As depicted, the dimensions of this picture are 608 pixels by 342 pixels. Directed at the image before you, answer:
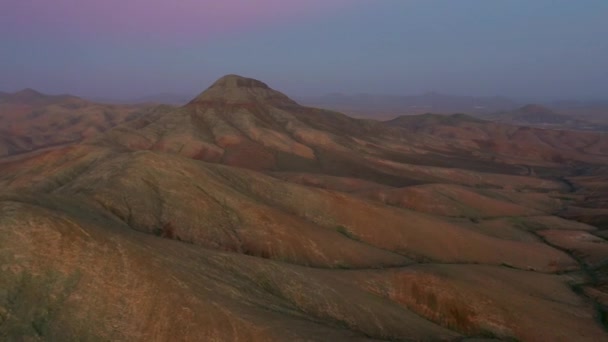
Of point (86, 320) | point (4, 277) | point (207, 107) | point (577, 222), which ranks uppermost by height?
point (207, 107)

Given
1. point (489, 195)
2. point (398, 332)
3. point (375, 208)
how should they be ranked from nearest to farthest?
point (398, 332) < point (375, 208) < point (489, 195)

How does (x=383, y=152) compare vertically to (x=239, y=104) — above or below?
below

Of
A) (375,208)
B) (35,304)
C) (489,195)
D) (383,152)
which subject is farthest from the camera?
(383,152)

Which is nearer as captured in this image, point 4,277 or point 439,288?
point 4,277

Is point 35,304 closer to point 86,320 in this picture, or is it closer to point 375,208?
point 86,320

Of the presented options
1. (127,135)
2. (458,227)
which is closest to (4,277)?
(458,227)

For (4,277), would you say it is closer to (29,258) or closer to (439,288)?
(29,258)

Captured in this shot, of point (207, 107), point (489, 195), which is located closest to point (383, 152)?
point (489, 195)
